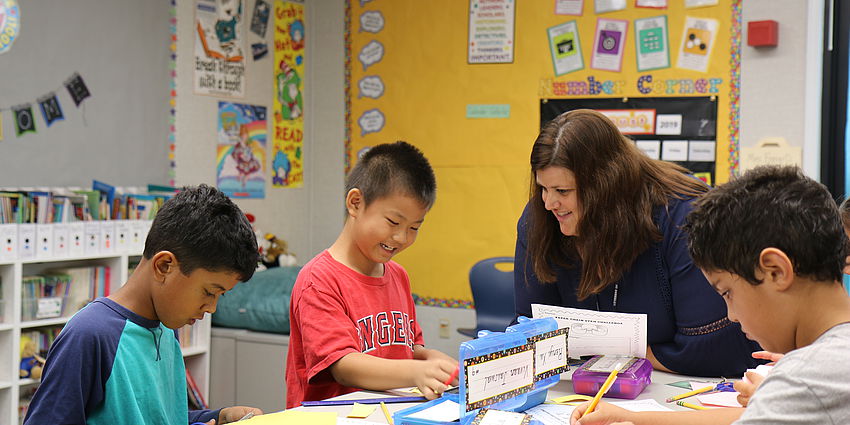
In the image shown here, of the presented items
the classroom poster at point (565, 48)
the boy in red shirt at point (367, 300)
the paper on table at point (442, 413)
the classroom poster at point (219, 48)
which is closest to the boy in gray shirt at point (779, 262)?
the paper on table at point (442, 413)

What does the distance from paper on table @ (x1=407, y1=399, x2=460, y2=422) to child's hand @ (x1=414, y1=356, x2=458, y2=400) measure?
0.05 m

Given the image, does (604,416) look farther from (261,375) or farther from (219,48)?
(219,48)

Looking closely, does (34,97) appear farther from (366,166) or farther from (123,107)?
(366,166)

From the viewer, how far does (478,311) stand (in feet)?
12.4

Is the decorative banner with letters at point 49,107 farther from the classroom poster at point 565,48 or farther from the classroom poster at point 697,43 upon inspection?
the classroom poster at point 697,43

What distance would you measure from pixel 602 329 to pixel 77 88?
289 centimetres

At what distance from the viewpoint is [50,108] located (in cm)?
362

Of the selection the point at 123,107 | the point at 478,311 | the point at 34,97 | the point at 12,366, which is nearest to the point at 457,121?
the point at 478,311

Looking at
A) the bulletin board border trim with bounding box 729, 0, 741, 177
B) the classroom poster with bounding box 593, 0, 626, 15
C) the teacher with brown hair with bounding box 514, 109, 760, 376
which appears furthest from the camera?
the classroom poster with bounding box 593, 0, 626, 15

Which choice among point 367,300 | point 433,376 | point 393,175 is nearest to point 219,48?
point 393,175

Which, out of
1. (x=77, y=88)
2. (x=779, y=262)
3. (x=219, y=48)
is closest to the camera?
(x=779, y=262)

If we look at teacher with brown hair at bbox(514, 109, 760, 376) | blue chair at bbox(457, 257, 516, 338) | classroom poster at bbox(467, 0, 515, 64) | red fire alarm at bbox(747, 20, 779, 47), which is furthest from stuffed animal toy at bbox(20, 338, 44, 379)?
red fire alarm at bbox(747, 20, 779, 47)

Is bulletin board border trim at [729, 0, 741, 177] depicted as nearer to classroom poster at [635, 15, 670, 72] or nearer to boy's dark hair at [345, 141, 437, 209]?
classroom poster at [635, 15, 670, 72]

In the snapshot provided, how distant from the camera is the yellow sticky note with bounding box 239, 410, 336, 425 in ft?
4.78
